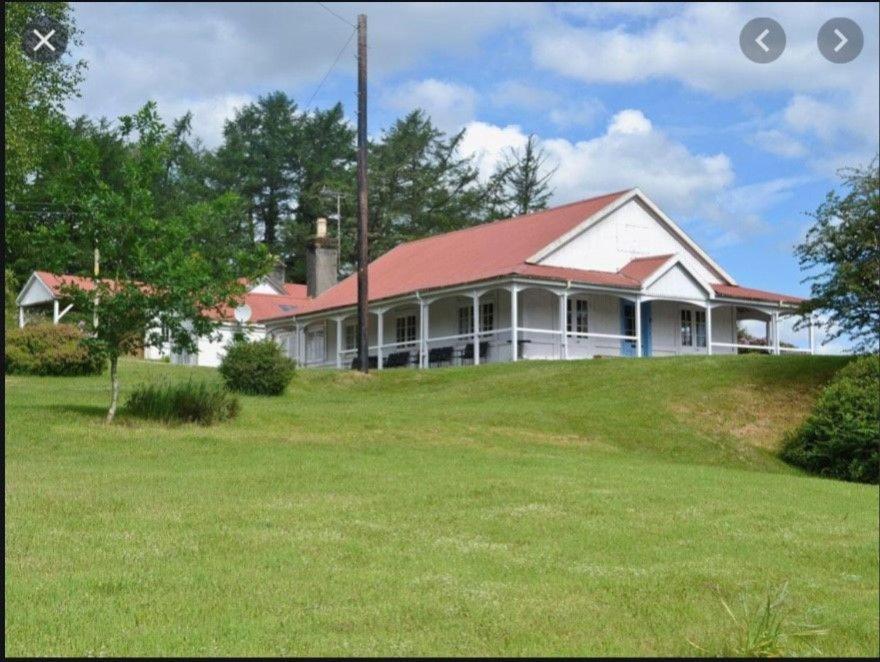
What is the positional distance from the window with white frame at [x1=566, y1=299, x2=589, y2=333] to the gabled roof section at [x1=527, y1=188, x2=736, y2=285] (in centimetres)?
198

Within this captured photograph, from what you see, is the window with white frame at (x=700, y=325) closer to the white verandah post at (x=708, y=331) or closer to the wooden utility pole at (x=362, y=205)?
the white verandah post at (x=708, y=331)

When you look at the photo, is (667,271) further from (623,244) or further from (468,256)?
(468,256)

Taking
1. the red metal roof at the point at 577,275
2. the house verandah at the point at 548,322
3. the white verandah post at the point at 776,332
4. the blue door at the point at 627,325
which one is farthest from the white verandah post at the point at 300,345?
the white verandah post at the point at 776,332

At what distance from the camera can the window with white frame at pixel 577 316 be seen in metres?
36.6

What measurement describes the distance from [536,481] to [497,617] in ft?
21.2

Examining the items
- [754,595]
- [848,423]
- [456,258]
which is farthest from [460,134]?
[754,595]

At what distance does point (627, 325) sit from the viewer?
125ft

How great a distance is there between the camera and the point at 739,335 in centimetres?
4344

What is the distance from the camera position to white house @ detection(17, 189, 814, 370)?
35.5 meters

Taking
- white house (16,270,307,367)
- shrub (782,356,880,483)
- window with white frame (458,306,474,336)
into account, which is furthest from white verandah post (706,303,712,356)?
white house (16,270,307,367)

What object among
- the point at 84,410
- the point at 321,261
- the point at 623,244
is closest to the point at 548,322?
the point at 623,244

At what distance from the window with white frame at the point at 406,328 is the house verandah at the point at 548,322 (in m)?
0.04

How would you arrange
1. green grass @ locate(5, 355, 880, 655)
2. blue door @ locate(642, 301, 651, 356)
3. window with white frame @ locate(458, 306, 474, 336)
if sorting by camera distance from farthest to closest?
window with white frame @ locate(458, 306, 474, 336)
blue door @ locate(642, 301, 651, 356)
green grass @ locate(5, 355, 880, 655)

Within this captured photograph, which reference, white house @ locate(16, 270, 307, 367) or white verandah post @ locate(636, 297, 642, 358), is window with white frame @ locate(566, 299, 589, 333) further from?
white house @ locate(16, 270, 307, 367)
